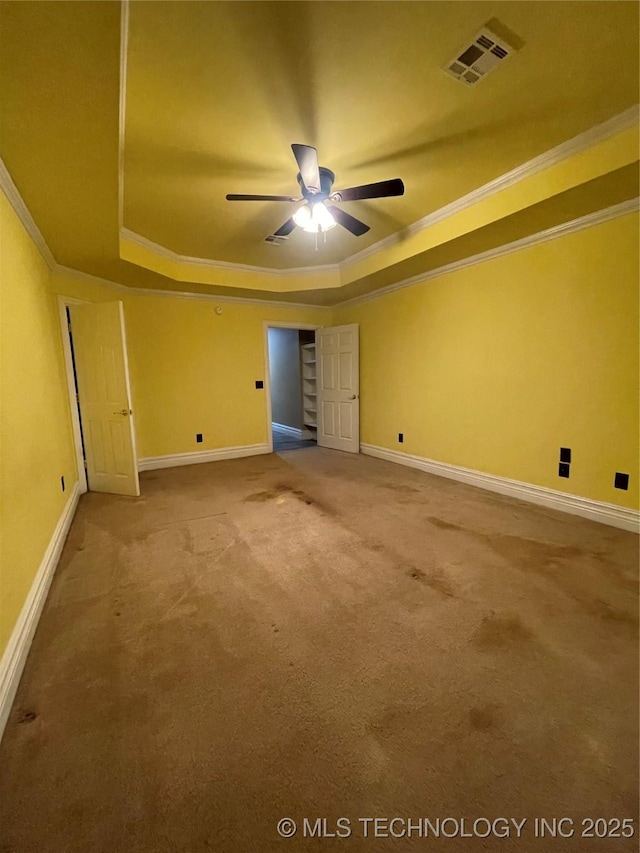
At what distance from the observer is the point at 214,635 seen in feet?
5.56

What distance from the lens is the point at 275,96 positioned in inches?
72.8

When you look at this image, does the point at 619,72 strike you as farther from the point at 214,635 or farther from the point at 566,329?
the point at 214,635

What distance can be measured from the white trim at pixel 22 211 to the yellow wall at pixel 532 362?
12.1 ft

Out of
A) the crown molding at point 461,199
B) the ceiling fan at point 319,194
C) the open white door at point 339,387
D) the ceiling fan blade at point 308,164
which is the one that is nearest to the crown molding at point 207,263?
the crown molding at point 461,199

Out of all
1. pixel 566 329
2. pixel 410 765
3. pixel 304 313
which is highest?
pixel 304 313

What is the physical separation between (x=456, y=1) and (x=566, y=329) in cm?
232

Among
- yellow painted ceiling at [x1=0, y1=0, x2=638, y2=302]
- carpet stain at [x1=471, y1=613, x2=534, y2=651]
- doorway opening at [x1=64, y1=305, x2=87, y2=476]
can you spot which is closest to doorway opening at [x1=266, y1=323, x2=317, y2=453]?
doorway opening at [x1=64, y1=305, x2=87, y2=476]

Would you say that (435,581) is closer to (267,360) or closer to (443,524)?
(443,524)

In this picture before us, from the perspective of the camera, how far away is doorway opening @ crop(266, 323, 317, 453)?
6.60m

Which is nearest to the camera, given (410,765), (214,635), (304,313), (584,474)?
(410,765)

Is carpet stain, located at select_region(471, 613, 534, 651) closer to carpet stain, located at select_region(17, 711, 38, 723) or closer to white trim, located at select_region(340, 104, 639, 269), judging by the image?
carpet stain, located at select_region(17, 711, 38, 723)

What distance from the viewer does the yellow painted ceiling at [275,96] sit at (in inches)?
55.8

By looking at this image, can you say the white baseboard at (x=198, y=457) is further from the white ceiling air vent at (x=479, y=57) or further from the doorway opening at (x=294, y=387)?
the white ceiling air vent at (x=479, y=57)

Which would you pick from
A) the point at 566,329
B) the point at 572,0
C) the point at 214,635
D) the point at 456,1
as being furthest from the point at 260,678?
the point at 566,329
